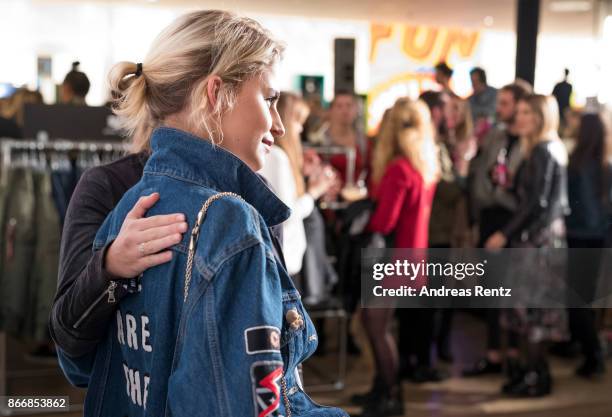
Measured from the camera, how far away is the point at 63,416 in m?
3.05

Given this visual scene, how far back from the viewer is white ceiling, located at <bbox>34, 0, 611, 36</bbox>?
342 cm

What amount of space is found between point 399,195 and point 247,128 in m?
2.29

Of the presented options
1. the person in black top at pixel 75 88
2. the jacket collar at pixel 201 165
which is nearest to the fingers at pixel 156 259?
the jacket collar at pixel 201 165

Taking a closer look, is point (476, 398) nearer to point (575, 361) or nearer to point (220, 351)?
point (575, 361)

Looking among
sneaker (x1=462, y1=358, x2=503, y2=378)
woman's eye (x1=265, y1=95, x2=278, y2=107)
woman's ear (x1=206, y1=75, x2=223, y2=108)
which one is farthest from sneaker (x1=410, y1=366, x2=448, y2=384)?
woman's ear (x1=206, y1=75, x2=223, y2=108)

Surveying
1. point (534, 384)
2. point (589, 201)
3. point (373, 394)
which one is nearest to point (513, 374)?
point (534, 384)

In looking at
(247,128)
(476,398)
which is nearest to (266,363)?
(247,128)

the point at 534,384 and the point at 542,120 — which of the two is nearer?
the point at 542,120

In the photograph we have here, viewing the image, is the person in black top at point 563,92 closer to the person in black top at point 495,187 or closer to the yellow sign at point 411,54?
the person in black top at point 495,187

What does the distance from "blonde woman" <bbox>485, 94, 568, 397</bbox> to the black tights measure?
0.67 metres

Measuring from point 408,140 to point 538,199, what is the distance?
75 centimetres

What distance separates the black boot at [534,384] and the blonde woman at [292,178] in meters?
1.34

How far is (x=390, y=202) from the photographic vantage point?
326 cm
